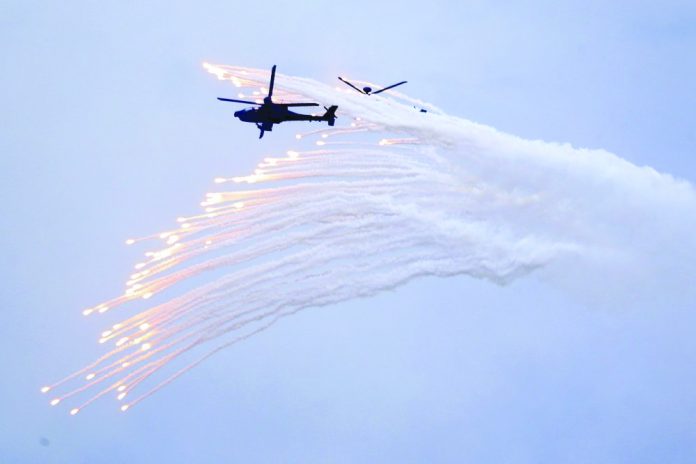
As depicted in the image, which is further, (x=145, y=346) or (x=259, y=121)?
(x=259, y=121)

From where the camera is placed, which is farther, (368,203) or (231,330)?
(368,203)

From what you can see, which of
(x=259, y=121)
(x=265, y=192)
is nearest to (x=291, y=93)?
(x=259, y=121)

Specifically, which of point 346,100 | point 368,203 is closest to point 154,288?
point 368,203

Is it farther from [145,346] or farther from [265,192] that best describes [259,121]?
[145,346]

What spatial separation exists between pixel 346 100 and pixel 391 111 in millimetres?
2717

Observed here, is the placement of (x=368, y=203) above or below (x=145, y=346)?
above

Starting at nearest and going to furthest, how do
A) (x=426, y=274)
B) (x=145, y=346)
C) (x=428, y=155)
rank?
1. (x=145, y=346)
2. (x=426, y=274)
3. (x=428, y=155)

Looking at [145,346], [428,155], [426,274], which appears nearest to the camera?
[145,346]

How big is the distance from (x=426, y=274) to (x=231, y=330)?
1038 cm

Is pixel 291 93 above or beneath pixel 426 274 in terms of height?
above

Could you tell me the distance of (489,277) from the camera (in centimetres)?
6341

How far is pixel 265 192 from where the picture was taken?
6291 cm

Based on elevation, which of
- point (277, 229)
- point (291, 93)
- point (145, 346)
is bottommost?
point (145, 346)

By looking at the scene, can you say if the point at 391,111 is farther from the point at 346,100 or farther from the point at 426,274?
the point at 426,274
